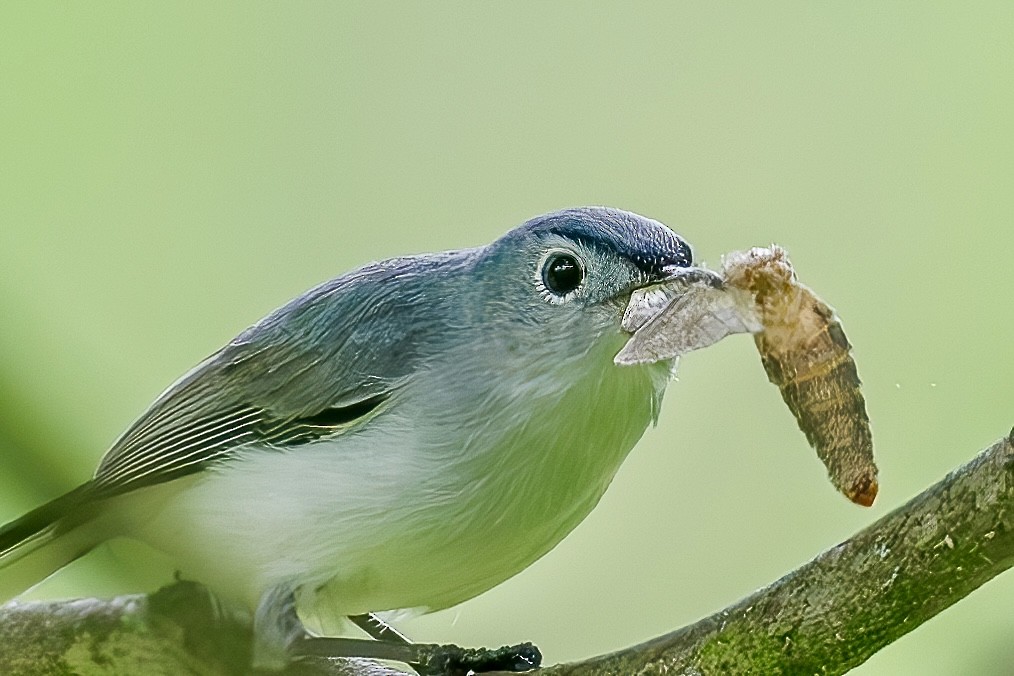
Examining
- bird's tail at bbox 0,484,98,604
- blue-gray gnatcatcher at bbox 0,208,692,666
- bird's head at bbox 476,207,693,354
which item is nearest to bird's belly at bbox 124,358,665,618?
blue-gray gnatcatcher at bbox 0,208,692,666

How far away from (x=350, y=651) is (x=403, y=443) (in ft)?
0.93

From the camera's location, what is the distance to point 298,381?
1.68 metres

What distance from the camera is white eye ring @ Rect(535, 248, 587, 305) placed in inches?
57.1

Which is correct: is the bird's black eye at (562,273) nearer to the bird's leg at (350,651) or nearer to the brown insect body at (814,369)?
the brown insect body at (814,369)

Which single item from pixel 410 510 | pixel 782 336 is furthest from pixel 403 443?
pixel 782 336

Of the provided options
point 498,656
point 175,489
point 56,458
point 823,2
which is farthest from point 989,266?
point 56,458

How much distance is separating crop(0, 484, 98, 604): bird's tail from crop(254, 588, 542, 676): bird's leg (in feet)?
1.02

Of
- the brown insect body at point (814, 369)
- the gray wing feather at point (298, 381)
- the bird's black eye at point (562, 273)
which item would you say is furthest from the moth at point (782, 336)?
the gray wing feather at point (298, 381)

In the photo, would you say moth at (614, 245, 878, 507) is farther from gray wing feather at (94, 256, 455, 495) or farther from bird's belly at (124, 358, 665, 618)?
gray wing feather at (94, 256, 455, 495)

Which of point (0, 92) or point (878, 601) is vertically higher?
point (0, 92)

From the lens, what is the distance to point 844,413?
1180mm

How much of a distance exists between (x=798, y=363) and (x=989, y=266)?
142cm

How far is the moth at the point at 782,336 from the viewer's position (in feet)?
3.87

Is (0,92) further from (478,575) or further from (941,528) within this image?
(941,528)
